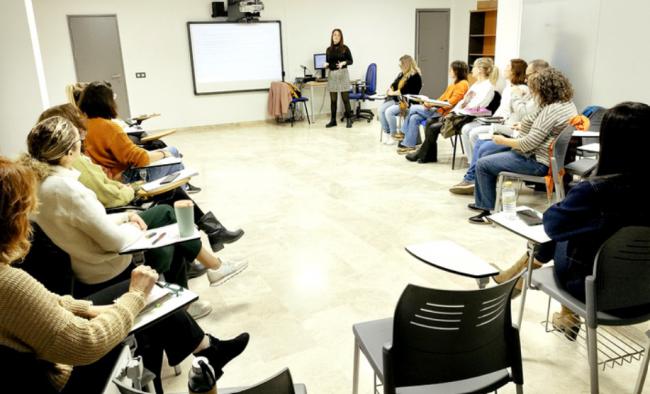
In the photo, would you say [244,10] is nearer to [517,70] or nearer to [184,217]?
[517,70]

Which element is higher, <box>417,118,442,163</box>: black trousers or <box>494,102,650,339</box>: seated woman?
<box>494,102,650,339</box>: seated woman

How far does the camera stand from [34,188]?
4.49ft

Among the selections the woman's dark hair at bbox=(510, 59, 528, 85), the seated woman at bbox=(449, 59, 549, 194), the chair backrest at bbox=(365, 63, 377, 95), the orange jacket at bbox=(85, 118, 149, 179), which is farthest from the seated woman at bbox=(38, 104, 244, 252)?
the chair backrest at bbox=(365, 63, 377, 95)

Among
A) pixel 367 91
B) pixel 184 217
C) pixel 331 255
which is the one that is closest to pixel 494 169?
pixel 331 255

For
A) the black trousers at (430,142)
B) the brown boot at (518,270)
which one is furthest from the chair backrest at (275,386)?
the black trousers at (430,142)

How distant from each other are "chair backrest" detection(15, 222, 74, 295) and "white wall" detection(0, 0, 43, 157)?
231cm

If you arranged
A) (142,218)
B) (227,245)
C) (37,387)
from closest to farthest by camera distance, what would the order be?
(37,387) → (142,218) → (227,245)

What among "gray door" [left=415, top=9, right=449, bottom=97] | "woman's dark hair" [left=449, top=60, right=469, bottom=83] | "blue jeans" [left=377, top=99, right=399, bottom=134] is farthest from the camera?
"gray door" [left=415, top=9, right=449, bottom=97]

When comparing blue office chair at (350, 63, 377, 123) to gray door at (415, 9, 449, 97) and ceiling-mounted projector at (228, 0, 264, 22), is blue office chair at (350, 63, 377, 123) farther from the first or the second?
ceiling-mounted projector at (228, 0, 264, 22)

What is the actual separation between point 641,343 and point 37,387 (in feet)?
8.42

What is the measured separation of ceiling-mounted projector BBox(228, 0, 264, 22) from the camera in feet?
28.9

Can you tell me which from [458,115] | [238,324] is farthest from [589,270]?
[458,115]

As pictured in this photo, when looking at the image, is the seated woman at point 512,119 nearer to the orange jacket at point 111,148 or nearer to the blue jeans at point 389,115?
the blue jeans at point 389,115

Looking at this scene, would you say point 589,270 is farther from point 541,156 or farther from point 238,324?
point 541,156
